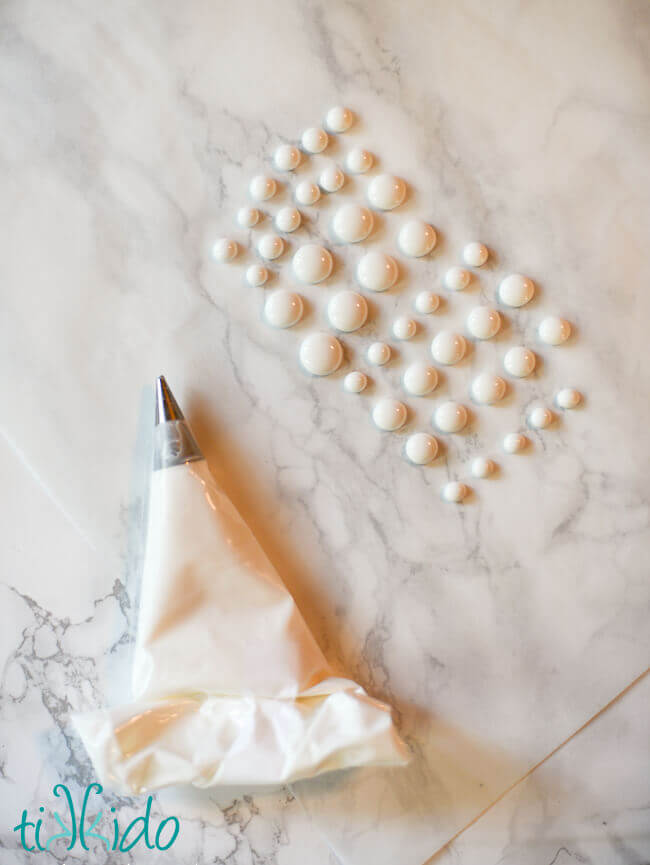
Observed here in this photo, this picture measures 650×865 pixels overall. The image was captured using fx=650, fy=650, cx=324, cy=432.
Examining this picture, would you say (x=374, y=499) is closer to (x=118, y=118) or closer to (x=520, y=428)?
(x=520, y=428)

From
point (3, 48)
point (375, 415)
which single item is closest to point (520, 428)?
point (375, 415)

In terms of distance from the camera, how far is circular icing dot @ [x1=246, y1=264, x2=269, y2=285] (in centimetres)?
54

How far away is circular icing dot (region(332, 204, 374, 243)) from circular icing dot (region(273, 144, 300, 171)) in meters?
0.05

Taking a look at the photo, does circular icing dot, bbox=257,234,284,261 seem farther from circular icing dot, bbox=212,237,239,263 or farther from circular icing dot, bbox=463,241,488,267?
circular icing dot, bbox=463,241,488,267

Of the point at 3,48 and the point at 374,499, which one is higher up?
the point at 3,48

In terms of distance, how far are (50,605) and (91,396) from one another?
0.18m

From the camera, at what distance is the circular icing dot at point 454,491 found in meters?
0.53

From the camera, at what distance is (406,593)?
0.54m

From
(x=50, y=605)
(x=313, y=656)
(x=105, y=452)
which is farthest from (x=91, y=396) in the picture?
(x=313, y=656)

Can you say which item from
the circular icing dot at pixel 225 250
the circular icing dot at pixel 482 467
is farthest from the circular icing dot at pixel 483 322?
the circular icing dot at pixel 225 250

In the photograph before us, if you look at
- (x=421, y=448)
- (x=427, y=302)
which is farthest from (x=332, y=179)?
(x=421, y=448)

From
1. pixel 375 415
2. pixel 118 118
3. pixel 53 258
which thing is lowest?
pixel 375 415

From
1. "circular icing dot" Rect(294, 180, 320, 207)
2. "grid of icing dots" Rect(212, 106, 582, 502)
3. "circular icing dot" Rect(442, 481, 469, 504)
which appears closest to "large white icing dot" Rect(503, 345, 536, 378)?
"grid of icing dots" Rect(212, 106, 582, 502)

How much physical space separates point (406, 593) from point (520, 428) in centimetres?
17
